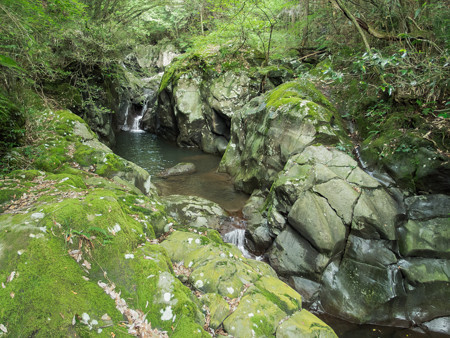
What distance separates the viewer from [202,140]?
1645 centimetres

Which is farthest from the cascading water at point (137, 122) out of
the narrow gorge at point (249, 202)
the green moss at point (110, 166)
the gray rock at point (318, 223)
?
the gray rock at point (318, 223)

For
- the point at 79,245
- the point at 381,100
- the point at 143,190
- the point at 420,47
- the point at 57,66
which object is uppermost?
the point at 57,66

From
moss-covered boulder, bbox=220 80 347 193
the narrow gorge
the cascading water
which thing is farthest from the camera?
the cascading water

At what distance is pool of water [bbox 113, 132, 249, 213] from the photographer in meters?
10.1

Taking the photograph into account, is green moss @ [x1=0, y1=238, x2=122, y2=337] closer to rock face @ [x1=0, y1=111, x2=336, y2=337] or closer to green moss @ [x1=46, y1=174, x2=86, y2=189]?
rock face @ [x1=0, y1=111, x2=336, y2=337]

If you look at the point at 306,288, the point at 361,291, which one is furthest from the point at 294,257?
the point at 361,291

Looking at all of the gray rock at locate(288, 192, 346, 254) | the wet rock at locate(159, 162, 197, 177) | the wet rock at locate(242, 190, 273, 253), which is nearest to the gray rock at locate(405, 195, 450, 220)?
the gray rock at locate(288, 192, 346, 254)

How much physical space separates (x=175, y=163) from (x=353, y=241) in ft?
33.4

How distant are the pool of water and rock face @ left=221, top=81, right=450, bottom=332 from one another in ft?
9.30

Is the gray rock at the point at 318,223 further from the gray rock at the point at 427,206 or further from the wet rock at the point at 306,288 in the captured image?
the gray rock at the point at 427,206

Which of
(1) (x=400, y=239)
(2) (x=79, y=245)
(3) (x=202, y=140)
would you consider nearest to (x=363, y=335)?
(1) (x=400, y=239)

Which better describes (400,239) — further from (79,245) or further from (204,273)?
(79,245)

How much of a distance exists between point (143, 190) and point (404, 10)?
9265 millimetres

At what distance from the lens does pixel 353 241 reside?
6.05 metres
